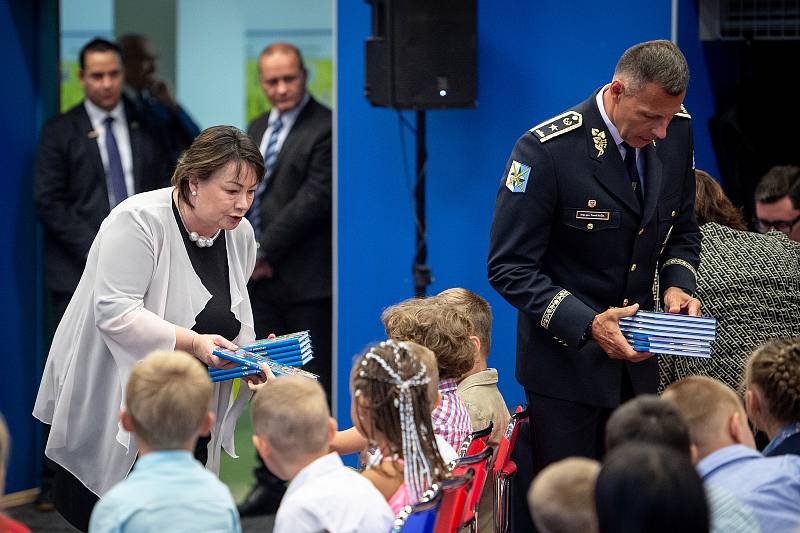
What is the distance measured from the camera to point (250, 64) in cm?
697

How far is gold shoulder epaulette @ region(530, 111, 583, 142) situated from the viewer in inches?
141

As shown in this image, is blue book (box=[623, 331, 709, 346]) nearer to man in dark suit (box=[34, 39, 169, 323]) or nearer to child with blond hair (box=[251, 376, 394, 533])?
child with blond hair (box=[251, 376, 394, 533])

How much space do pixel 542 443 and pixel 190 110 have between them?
399cm

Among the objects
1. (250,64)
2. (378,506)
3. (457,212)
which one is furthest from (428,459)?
(250,64)

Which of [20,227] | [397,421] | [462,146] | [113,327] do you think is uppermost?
[462,146]

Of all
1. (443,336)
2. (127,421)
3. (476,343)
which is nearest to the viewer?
(127,421)

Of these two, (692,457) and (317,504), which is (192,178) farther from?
(692,457)

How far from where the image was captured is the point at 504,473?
358 cm

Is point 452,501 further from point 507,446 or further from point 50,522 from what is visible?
point 50,522

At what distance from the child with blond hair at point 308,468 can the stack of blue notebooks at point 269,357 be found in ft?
2.06

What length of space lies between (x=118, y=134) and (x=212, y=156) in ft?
8.15

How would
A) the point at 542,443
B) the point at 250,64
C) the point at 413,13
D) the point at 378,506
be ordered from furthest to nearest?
1. the point at 250,64
2. the point at 413,13
3. the point at 542,443
4. the point at 378,506

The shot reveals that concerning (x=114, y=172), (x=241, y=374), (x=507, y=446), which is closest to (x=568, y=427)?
(x=507, y=446)

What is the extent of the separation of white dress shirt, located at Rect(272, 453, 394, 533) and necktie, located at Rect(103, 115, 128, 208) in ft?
10.9
